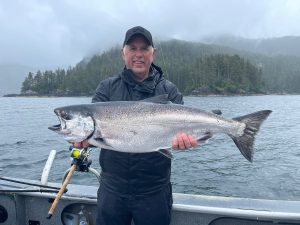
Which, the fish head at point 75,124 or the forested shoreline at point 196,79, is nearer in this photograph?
the fish head at point 75,124

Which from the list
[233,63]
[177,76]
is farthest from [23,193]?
[233,63]

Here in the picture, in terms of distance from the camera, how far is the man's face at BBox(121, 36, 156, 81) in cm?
469

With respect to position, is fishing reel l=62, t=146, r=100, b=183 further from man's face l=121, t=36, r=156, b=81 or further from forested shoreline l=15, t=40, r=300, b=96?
forested shoreline l=15, t=40, r=300, b=96

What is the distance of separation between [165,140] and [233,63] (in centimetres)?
14509

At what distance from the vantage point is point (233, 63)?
144 meters

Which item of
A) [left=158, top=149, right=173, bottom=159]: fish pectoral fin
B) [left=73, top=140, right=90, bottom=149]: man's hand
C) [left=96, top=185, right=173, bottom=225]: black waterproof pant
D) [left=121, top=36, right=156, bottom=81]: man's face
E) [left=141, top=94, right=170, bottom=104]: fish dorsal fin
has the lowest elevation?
[left=96, top=185, right=173, bottom=225]: black waterproof pant

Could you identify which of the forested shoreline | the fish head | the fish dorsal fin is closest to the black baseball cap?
the fish dorsal fin

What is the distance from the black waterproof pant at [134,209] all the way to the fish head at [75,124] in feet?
2.63

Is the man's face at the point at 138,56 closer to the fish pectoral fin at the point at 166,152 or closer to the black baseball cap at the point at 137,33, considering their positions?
the black baseball cap at the point at 137,33

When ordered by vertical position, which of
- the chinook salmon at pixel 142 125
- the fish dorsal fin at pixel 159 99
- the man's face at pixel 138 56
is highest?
the man's face at pixel 138 56

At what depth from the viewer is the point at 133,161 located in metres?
4.46

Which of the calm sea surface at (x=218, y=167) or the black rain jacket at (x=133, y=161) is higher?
the black rain jacket at (x=133, y=161)

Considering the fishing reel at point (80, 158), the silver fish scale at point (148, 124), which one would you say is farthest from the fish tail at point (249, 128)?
the fishing reel at point (80, 158)

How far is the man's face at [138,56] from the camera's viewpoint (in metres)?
4.69
